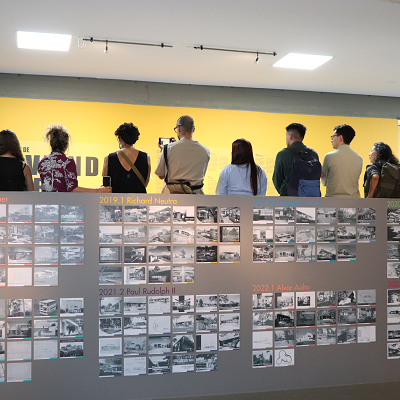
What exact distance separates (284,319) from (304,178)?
3.92 feet

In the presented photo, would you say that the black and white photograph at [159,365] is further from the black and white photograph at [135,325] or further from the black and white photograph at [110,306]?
the black and white photograph at [110,306]

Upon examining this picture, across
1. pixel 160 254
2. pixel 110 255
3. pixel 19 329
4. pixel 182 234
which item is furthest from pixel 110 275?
pixel 19 329

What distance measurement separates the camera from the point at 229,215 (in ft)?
12.0

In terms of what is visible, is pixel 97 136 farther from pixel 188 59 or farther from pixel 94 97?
pixel 188 59

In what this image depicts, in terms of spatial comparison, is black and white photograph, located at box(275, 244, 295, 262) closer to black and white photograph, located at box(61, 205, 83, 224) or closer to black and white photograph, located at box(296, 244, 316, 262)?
black and white photograph, located at box(296, 244, 316, 262)

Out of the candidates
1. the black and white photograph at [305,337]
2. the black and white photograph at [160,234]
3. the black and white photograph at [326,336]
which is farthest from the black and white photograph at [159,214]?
the black and white photograph at [326,336]

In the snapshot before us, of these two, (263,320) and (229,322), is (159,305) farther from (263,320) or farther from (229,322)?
(263,320)

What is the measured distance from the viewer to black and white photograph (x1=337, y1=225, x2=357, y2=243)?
12.7ft

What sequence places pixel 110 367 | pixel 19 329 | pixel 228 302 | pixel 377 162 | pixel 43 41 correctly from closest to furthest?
pixel 19 329, pixel 110 367, pixel 228 302, pixel 377 162, pixel 43 41

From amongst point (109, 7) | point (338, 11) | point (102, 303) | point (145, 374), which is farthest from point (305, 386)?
point (109, 7)

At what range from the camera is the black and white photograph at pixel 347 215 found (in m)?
3.87

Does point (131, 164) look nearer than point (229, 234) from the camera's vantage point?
No

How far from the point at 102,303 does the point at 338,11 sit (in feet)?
11.8

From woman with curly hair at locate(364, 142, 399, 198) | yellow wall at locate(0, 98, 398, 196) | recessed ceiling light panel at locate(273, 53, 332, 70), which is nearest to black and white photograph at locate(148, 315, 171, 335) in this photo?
woman with curly hair at locate(364, 142, 399, 198)
